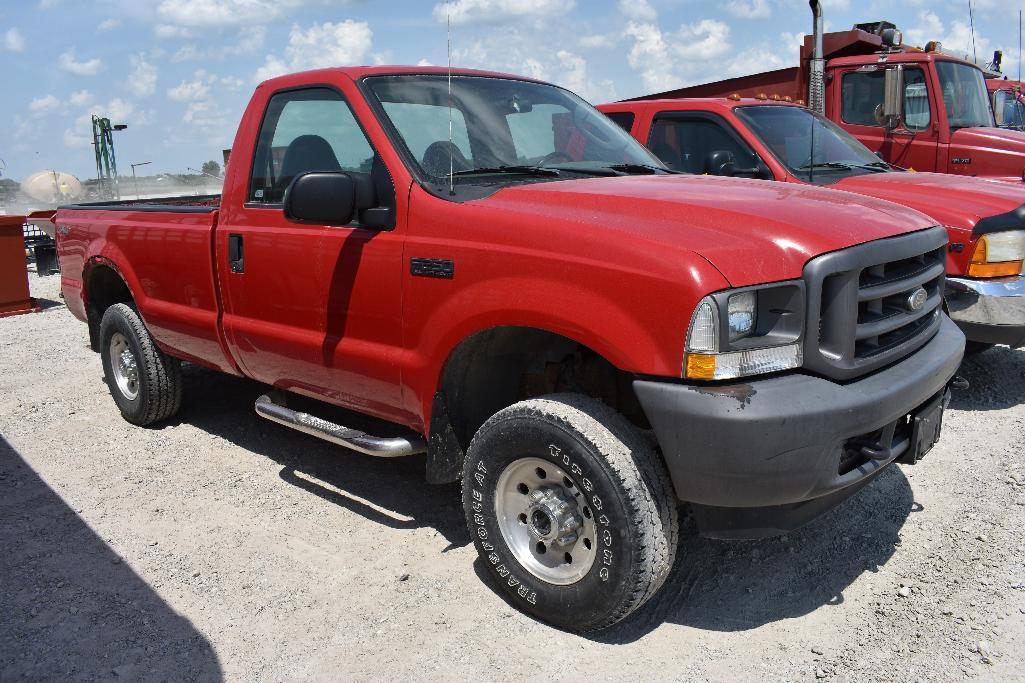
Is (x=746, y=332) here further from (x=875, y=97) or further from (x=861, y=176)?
(x=875, y=97)

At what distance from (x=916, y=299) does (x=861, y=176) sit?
11.1 ft

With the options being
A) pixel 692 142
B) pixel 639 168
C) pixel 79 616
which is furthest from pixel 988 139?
pixel 79 616

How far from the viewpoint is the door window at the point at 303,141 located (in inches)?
153

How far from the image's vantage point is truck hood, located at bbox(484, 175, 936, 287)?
2.71 m

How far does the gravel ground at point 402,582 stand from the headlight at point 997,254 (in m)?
0.91

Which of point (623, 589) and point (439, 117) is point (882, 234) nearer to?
point (623, 589)

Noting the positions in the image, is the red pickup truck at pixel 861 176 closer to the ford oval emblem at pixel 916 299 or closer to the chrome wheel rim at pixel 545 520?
the ford oval emblem at pixel 916 299

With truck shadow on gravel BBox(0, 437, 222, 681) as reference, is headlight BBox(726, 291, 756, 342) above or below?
above

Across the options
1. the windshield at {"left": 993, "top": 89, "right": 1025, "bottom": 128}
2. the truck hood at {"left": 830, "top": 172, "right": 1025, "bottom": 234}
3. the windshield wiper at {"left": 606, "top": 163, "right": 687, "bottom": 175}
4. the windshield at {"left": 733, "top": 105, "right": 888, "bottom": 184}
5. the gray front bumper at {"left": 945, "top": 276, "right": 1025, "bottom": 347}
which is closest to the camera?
the windshield wiper at {"left": 606, "top": 163, "right": 687, "bottom": 175}

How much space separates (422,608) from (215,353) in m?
2.06

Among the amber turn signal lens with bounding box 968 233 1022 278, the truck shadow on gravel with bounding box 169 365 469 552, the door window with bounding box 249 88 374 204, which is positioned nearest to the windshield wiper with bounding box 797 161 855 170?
the amber turn signal lens with bounding box 968 233 1022 278

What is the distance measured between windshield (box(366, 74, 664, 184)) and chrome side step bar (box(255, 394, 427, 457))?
1117 millimetres

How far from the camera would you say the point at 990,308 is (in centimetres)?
520

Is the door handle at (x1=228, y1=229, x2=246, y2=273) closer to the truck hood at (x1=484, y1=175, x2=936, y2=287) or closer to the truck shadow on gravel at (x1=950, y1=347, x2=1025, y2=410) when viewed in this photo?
the truck hood at (x1=484, y1=175, x2=936, y2=287)
